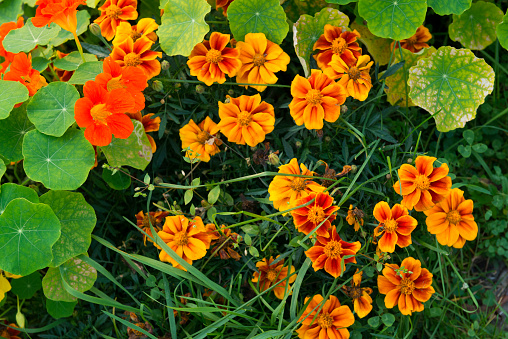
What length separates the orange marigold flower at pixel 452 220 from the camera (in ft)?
5.26

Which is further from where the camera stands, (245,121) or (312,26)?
(312,26)

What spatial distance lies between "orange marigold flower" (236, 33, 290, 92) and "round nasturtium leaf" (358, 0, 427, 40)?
428mm

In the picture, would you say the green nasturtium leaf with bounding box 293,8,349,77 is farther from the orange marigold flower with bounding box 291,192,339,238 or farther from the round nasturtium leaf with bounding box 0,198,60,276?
the round nasturtium leaf with bounding box 0,198,60,276

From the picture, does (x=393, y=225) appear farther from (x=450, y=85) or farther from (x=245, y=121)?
(x=450, y=85)

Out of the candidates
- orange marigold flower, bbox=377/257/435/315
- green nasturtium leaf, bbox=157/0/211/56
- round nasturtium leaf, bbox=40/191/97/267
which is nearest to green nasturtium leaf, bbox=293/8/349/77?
green nasturtium leaf, bbox=157/0/211/56

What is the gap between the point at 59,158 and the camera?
63.7 inches

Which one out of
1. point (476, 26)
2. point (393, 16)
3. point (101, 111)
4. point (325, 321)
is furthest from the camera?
point (476, 26)

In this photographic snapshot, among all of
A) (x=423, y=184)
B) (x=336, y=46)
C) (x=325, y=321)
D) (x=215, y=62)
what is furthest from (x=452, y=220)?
(x=215, y=62)

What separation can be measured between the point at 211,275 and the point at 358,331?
698 millimetres

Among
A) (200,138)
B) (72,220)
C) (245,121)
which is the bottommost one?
(72,220)

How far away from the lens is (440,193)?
1505 mm

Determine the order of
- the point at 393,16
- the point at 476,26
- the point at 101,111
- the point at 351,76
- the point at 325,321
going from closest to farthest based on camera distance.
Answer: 1. the point at 101,111
2. the point at 325,321
3. the point at 351,76
4. the point at 393,16
5. the point at 476,26

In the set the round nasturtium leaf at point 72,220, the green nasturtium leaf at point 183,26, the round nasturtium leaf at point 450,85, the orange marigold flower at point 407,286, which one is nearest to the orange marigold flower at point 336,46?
the round nasturtium leaf at point 450,85

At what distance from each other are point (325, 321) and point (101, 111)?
46.5 inches
